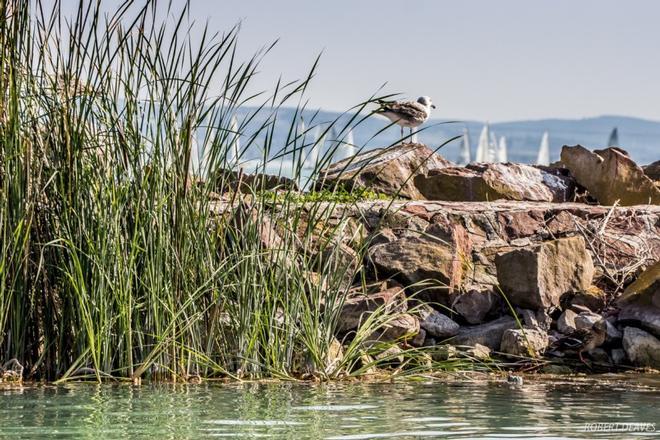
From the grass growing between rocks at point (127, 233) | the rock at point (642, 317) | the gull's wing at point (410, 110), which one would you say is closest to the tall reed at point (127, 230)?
the grass growing between rocks at point (127, 233)

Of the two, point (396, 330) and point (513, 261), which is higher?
point (513, 261)

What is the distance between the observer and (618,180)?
11469 mm

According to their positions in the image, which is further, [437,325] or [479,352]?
[437,325]

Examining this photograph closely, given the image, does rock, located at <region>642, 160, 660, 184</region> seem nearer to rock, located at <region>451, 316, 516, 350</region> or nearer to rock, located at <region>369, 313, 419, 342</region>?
rock, located at <region>451, 316, 516, 350</region>

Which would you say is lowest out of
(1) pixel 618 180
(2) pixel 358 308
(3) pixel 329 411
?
(3) pixel 329 411

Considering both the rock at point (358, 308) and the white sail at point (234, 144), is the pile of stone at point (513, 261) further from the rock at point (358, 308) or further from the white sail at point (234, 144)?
the white sail at point (234, 144)

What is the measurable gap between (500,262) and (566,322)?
65 cm

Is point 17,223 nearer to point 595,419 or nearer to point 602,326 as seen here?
point 595,419

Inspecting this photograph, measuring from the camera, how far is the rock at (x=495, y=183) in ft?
37.2

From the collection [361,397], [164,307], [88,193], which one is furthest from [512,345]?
[88,193]

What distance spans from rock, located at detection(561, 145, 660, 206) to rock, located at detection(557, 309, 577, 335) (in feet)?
8.23

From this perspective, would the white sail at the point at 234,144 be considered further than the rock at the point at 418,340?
No

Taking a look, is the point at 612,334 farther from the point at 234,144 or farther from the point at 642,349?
the point at 234,144

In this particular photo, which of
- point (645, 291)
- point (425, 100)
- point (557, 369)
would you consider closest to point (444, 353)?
point (557, 369)
